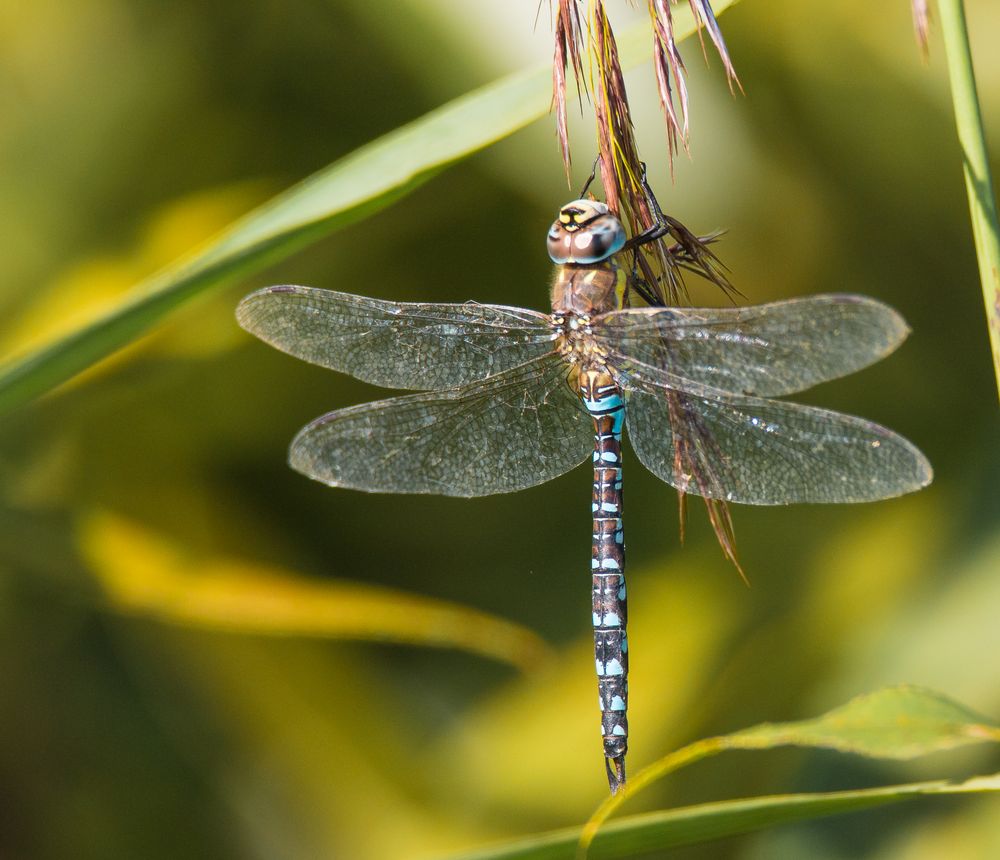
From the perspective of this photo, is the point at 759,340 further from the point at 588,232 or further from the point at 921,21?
the point at 921,21

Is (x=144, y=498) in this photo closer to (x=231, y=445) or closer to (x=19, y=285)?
(x=231, y=445)

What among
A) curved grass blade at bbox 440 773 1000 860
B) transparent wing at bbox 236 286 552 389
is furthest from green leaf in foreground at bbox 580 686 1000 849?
transparent wing at bbox 236 286 552 389

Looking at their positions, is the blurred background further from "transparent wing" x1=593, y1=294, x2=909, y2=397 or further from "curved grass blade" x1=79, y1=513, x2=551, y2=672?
"transparent wing" x1=593, y1=294, x2=909, y2=397

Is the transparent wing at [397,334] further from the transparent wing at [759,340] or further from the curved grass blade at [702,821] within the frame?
the curved grass blade at [702,821]

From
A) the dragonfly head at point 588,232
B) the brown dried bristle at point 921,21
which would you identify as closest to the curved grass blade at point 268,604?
the dragonfly head at point 588,232

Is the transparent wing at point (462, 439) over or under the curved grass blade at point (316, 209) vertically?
under

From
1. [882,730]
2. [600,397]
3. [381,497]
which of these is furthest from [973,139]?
[381,497]
